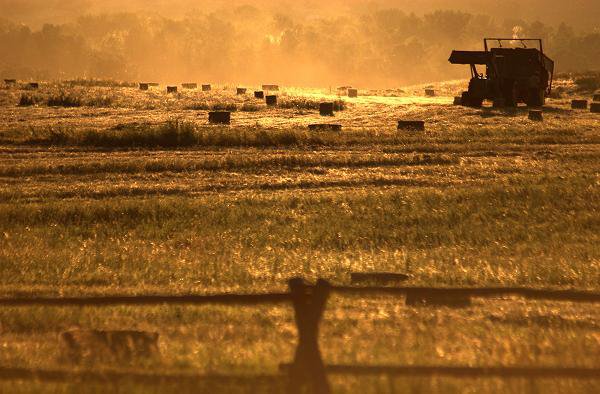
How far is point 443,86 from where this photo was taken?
77250mm

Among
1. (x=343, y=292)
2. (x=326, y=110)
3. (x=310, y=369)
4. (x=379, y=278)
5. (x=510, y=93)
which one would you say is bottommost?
(x=379, y=278)

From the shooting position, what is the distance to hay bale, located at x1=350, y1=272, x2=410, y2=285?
924 cm

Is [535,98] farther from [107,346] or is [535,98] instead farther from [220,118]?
[107,346]

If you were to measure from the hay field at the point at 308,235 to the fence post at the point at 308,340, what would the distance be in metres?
0.22

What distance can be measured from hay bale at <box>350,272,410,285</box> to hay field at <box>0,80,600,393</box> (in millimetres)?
279

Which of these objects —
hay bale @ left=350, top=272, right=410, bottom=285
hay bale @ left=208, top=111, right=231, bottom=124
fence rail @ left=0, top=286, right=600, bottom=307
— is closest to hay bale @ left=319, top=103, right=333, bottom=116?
hay bale @ left=208, top=111, right=231, bottom=124

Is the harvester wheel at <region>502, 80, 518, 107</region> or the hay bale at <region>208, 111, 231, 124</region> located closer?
the hay bale at <region>208, 111, 231, 124</region>

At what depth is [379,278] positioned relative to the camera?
30.4ft

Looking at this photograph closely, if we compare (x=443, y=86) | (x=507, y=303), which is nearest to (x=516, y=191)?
(x=507, y=303)

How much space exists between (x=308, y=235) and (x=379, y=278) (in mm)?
3523

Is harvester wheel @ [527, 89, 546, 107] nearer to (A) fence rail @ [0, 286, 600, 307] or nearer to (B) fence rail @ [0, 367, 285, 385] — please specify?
(A) fence rail @ [0, 286, 600, 307]

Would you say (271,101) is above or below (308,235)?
above

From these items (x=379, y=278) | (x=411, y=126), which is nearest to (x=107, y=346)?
(x=379, y=278)

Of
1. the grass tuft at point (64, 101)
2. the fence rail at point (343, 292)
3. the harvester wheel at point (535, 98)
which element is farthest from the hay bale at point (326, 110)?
the fence rail at point (343, 292)
